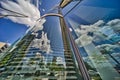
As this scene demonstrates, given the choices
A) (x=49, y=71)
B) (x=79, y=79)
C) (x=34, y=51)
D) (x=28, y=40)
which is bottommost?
(x=79, y=79)

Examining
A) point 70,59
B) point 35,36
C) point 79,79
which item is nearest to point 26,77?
point 79,79

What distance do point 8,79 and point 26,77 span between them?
0.37 meters

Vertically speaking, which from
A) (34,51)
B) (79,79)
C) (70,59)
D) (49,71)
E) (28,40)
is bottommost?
(79,79)

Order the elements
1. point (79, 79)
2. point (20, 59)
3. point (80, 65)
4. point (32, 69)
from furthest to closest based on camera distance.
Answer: point (20, 59) < point (32, 69) < point (80, 65) < point (79, 79)

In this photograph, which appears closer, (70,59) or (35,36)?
(70,59)

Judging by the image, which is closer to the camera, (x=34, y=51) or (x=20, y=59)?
(x=20, y=59)

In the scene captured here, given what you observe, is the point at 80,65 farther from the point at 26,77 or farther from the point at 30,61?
the point at 30,61

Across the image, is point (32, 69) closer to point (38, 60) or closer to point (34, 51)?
point (38, 60)

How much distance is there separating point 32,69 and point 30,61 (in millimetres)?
1152

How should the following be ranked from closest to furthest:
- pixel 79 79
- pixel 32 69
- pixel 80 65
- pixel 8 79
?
pixel 79 79, pixel 8 79, pixel 80 65, pixel 32 69

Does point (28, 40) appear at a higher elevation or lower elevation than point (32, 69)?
higher

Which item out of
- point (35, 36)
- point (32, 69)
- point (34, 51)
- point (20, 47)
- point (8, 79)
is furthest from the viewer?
point (35, 36)

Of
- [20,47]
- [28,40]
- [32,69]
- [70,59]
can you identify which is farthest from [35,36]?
[32,69]

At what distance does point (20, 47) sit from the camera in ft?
29.5
